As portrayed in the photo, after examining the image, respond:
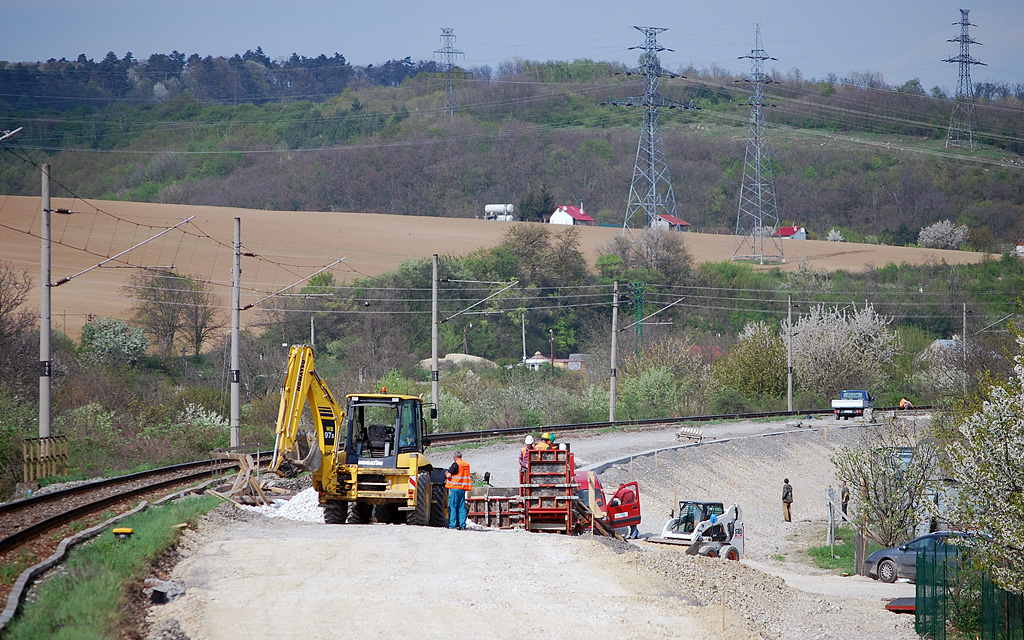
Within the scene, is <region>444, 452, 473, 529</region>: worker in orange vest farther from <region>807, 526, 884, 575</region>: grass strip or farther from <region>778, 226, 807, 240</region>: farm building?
<region>778, 226, 807, 240</region>: farm building

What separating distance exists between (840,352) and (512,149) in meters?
81.4

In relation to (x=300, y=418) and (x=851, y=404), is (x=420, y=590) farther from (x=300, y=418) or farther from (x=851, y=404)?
(x=851, y=404)

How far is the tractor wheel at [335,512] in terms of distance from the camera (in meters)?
21.4

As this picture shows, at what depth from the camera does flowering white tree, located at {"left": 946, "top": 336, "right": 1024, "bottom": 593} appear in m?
14.5

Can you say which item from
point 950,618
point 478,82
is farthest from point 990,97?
point 950,618

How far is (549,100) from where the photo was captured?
6550 inches

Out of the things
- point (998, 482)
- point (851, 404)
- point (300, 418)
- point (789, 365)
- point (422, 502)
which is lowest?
point (851, 404)

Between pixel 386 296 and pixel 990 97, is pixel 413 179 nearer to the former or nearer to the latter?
pixel 386 296

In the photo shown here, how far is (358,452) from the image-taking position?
2158cm

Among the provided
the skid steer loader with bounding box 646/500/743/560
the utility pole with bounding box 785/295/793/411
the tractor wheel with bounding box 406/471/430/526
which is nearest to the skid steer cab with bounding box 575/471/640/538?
the skid steer loader with bounding box 646/500/743/560

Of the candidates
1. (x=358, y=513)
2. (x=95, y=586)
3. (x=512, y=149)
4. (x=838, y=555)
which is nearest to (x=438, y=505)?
(x=358, y=513)

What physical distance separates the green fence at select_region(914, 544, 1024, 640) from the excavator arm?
38.3 ft

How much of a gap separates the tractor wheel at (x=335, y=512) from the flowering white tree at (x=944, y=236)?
11651 cm

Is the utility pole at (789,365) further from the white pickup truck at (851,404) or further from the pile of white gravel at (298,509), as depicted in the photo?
the pile of white gravel at (298,509)
